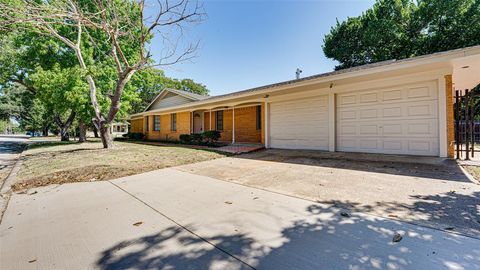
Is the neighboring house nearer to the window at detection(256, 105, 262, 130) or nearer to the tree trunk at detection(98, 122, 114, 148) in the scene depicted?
the tree trunk at detection(98, 122, 114, 148)

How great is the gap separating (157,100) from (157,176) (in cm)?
1766

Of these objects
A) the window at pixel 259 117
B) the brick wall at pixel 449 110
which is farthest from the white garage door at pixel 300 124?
the brick wall at pixel 449 110

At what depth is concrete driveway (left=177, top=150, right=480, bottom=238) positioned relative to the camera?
2785mm

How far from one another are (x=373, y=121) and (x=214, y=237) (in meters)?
7.66

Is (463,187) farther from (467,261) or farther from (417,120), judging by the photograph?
(417,120)

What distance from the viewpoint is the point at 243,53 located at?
15.4 meters

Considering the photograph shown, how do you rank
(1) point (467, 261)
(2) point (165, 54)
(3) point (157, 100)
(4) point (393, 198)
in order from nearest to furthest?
(1) point (467, 261) → (4) point (393, 198) → (2) point (165, 54) → (3) point (157, 100)

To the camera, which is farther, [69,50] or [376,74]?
[69,50]

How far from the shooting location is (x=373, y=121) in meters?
7.83

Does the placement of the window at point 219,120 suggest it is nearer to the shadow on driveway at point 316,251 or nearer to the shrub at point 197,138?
the shrub at point 197,138

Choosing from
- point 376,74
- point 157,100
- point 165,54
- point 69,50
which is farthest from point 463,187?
point 69,50

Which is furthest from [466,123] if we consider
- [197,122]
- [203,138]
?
[197,122]

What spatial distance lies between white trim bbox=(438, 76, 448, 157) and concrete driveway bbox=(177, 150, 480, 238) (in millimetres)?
627

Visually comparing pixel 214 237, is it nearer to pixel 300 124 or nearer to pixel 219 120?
pixel 300 124
